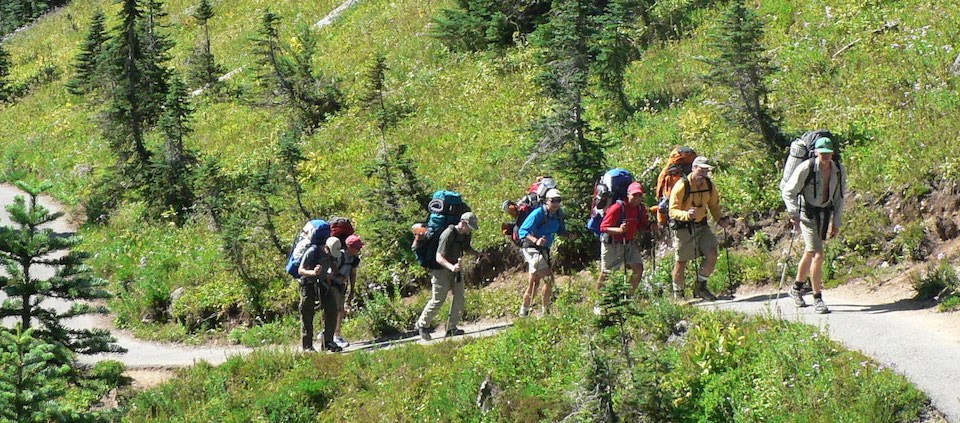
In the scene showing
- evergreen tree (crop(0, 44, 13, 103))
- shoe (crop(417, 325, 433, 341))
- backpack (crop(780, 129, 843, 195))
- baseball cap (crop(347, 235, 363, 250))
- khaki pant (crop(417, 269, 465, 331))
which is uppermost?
backpack (crop(780, 129, 843, 195))

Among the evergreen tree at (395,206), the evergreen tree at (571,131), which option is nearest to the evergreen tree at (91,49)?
the evergreen tree at (395,206)

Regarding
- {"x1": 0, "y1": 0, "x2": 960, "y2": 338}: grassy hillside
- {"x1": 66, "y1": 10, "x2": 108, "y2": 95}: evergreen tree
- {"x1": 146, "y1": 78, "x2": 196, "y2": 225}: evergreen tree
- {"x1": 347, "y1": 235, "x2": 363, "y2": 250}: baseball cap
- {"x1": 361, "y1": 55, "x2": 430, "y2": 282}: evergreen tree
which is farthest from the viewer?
{"x1": 66, "y1": 10, "x2": 108, "y2": 95}: evergreen tree

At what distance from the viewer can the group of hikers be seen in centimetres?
1057

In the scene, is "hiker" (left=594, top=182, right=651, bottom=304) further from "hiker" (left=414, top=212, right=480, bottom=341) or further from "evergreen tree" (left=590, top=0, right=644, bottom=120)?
"evergreen tree" (left=590, top=0, right=644, bottom=120)

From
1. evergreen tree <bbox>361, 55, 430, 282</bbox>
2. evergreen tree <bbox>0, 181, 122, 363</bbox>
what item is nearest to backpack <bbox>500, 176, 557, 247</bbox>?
evergreen tree <bbox>361, 55, 430, 282</bbox>

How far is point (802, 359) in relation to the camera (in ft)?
28.6

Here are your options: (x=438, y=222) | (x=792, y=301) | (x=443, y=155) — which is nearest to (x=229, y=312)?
(x=443, y=155)

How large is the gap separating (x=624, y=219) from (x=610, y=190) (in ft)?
1.34

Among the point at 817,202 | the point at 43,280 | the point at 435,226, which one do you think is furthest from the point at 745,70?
the point at 43,280

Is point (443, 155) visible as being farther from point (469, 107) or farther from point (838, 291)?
point (838, 291)

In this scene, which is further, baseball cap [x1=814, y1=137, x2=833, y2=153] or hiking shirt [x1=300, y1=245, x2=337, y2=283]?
hiking shirt [x1=300, y1=245, x2=337, y2=283]

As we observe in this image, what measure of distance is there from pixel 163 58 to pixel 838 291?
73.8 feet

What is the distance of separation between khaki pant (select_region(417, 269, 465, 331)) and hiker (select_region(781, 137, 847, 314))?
4.44 meters

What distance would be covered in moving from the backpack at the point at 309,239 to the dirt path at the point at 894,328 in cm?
526
